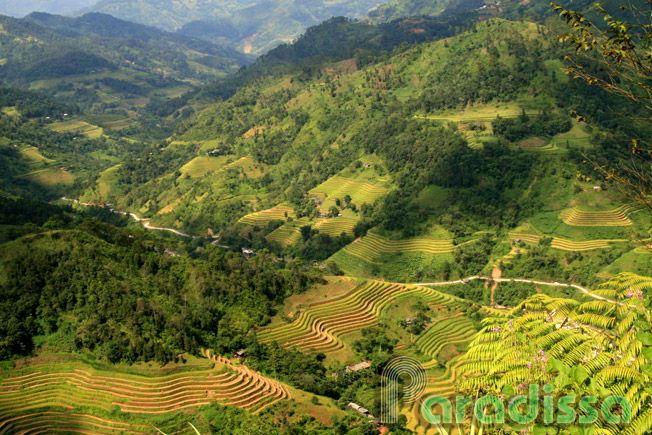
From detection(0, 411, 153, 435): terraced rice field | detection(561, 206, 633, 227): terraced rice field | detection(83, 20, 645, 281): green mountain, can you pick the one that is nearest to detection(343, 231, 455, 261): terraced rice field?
detection(83, 20, 645, 281): green mountain

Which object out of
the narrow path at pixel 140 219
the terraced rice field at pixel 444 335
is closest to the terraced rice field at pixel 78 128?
the narrow path at pixel 140 219

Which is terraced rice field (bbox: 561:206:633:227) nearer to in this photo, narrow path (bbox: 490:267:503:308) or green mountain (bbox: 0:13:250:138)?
narrow path (bbox: 490:267:503:308)

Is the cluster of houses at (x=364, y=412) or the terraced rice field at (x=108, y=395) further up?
the terraced rice field at (x=108, y=395)

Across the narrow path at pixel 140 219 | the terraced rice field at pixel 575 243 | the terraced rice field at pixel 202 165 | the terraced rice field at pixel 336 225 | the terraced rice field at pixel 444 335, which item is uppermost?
the terraced rice field at pixel 202 165

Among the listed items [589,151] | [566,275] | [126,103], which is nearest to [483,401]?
[566,275]

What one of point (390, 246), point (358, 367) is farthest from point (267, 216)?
point (358, 367)
